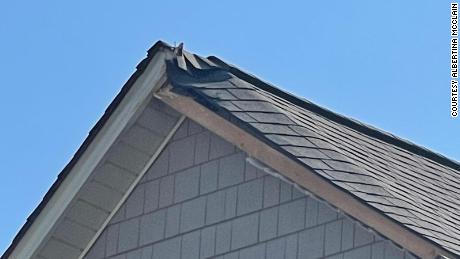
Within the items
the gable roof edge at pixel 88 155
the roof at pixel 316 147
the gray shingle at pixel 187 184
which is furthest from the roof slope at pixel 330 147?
the gray shingle at pixel 187 184

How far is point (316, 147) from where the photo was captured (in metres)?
10.1

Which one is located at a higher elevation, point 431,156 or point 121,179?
point 431,156

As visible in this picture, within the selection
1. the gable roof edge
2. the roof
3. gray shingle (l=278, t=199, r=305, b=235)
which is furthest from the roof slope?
gray shingle (l=278, t=199, r=305, b=235)

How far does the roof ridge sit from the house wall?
769 mm

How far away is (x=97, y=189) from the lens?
1104 centimetres

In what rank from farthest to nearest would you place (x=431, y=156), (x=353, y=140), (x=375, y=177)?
(x=431, y=156) < (x=353, y=140) < (x=375, y=177)

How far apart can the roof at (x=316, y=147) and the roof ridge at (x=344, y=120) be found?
0.01 meters

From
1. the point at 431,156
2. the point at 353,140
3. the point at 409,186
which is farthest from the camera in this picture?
the point at 431,156

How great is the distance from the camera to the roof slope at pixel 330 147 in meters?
9.73

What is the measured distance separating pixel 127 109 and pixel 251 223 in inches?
45.6

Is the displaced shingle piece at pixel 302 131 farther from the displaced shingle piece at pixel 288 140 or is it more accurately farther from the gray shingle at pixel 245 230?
the gray shingle at pixel 245 230

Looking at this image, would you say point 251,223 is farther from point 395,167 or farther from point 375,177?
point 395,167

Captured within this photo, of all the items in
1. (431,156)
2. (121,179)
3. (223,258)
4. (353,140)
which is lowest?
(223,258)

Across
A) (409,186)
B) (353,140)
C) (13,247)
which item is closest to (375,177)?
(409,186)
